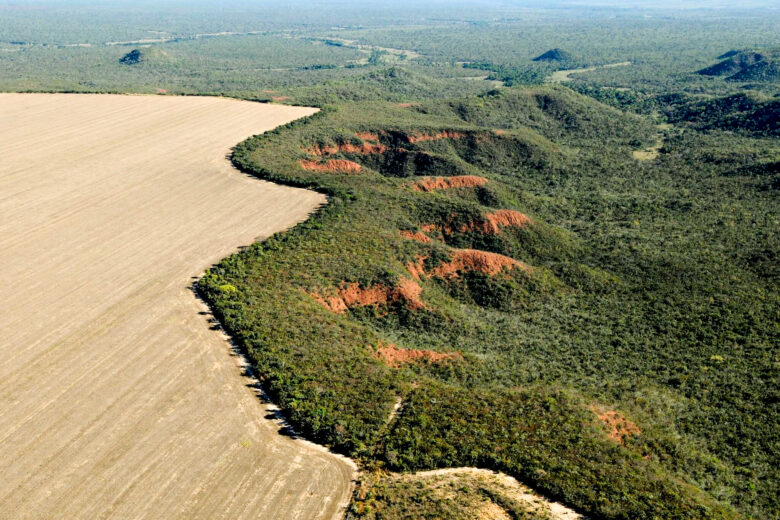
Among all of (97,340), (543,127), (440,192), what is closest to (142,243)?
(97,340)

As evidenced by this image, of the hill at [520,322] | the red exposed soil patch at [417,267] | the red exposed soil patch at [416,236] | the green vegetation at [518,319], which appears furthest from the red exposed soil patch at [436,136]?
the red exposed soil patch at [417,267]

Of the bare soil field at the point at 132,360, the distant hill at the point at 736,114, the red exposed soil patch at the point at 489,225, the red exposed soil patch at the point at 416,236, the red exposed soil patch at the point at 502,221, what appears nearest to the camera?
the bare soil field at the point at 132,360

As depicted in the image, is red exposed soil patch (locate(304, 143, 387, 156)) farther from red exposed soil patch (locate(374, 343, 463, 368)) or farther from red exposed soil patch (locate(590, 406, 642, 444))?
red exposed soil patch (locate(590, 406, 642, 444))

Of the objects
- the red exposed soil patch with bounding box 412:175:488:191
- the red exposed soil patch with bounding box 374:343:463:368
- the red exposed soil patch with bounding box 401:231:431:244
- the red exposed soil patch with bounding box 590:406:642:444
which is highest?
the red exposed soil patch with bounding box 412:175:488:191

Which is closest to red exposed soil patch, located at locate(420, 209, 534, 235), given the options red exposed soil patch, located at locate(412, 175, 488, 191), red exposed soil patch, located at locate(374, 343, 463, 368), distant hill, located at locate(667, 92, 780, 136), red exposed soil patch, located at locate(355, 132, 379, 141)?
red exposed soil patch, located at locate(412, 175, 488, 191)

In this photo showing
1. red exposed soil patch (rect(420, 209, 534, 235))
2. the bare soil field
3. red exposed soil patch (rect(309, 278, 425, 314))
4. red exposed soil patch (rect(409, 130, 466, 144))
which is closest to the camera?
the bare soil field

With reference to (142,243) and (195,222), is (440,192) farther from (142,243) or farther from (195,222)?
(142,243)

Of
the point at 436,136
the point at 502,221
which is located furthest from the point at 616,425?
the point at 436,136

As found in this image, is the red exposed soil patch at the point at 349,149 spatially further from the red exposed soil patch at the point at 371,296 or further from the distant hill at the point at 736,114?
the distant hill at the point at 736,114
